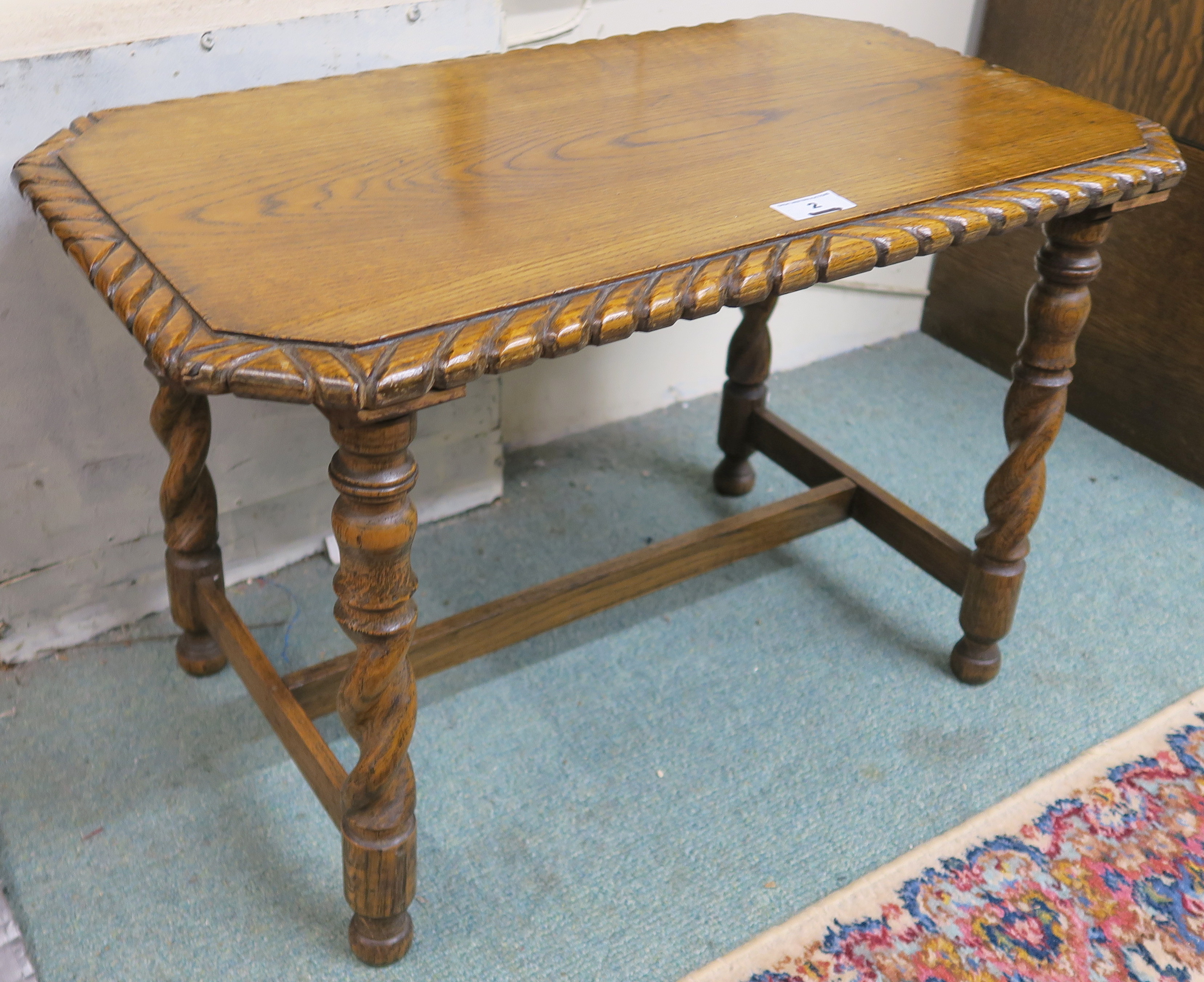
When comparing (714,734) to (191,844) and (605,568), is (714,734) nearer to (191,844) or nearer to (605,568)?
(605,568)

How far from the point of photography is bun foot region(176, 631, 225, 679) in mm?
1727

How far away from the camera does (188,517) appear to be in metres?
1.59

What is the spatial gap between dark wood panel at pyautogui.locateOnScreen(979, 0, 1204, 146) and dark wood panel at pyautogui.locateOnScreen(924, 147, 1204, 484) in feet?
0.36

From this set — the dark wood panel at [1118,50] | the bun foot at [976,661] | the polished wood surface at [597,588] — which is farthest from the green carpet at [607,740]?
the dark wood panel at [1118,50]

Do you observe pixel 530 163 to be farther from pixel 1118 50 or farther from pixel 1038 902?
pixel 1118 50

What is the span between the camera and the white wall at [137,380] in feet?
4.81

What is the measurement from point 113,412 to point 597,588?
740 mm

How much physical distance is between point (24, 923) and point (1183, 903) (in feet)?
4.62

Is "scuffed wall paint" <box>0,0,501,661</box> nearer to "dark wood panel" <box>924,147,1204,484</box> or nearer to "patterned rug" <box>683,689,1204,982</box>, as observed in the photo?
"patterned rug" <box>683,689,1204,982</box>

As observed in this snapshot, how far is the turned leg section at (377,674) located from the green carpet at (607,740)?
4.7 inches

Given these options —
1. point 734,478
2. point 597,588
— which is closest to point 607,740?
point 597,588

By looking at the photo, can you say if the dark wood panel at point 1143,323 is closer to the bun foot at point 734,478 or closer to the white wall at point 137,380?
the white wall at point 137,380

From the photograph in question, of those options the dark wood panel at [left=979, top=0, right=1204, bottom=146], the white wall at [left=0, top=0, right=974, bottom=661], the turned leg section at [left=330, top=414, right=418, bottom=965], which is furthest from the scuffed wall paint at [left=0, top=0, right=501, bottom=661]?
the dark wood panel at [left=979, top=0, right=1204, bottom=146]

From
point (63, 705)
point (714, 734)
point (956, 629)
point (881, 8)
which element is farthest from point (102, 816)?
point (881, 8)
